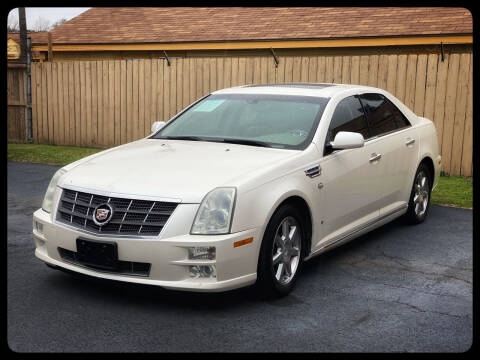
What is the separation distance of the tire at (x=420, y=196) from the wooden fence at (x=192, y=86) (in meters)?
3.63

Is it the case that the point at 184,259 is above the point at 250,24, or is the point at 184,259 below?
below

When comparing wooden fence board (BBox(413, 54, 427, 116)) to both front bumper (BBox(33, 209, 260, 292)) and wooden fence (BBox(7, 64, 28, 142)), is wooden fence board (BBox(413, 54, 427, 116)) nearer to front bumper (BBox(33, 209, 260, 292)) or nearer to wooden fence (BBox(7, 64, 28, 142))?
front bumper (BBox(33, 209, 260, 292))

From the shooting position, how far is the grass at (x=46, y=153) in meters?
12.8

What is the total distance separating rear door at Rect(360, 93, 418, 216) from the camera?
6.35 m

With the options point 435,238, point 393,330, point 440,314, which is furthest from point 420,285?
point 435,238

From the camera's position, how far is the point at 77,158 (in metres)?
13.0

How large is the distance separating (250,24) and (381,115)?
1177 centimetres

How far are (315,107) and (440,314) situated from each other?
215 cm

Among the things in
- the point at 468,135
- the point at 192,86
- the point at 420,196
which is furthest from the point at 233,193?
the point at 192,86

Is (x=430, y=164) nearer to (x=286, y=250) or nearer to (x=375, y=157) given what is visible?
(x=375, y=157)

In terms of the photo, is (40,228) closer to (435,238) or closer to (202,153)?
(202,153)

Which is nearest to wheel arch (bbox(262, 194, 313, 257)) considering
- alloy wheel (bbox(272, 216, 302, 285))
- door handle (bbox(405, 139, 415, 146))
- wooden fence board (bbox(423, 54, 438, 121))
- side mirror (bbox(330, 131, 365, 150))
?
alloy wheel (bbox(272, 216, 302, 285))

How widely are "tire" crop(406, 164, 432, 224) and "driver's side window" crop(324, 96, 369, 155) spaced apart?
125 centimetres

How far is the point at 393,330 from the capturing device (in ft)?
13.9
